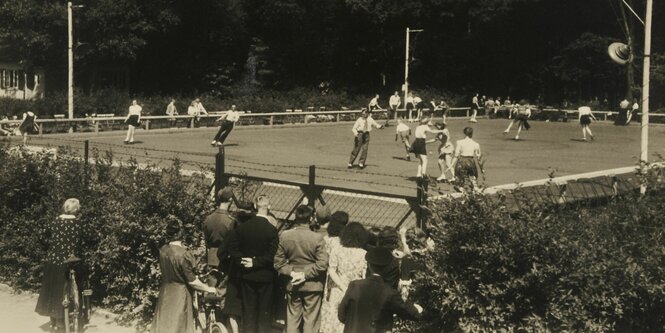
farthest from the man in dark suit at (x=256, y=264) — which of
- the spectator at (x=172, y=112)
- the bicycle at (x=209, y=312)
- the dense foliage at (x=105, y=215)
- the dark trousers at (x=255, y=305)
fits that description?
the spectator at (x=172, y=112)

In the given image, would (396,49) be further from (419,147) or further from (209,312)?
(209,312)

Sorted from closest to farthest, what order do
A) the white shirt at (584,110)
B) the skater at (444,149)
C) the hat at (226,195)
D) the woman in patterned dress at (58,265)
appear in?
the hat at (226,195)
the woman in patterned dress at (58,265)
the skater at (444,149)
the white shirt at (584,110)

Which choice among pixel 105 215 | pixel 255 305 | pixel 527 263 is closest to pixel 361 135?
pixel 105 215

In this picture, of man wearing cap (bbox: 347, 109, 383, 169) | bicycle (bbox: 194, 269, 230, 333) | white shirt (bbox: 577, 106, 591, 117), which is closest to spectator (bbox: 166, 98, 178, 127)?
man wearing cap (bbox: 347, 109, 383, 169)

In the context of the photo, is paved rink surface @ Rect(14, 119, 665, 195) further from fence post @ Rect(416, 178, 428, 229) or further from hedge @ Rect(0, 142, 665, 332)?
fence post @ Rect(416, 178, 428, 229)

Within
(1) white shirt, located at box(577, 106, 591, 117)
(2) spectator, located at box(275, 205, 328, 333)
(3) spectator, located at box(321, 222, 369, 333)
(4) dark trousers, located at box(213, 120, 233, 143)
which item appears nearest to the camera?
(3) spectator, located at box(321, 222, 369, 333)

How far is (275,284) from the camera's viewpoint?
8812mm

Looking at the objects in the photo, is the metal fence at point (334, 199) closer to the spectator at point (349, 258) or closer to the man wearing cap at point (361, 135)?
the spectator at point (349, 258)

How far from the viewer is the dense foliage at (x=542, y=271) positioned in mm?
8508

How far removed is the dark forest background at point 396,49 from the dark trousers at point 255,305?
160ft

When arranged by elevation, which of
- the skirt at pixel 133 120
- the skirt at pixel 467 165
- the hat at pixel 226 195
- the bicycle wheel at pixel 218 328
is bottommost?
the bicycle wheel at pixel 218 328

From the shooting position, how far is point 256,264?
8.46m

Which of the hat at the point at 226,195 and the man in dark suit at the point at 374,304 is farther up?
the hat at the point at 226,195

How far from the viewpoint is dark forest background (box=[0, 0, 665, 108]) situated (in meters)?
58.2
